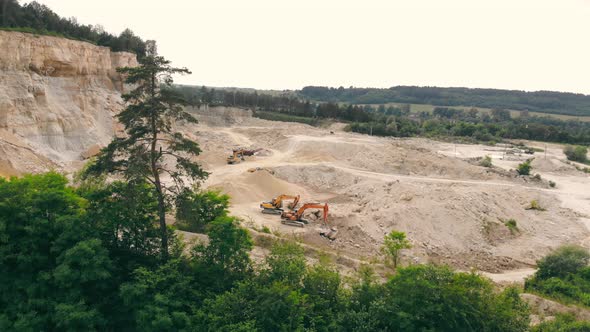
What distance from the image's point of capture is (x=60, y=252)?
13656 mm

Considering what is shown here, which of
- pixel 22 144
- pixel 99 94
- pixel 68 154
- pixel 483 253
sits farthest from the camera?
pixel 99 94

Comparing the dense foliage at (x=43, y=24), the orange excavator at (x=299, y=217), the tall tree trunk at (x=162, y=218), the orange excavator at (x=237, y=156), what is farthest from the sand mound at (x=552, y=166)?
the dense foliage at (x=43, y=24)

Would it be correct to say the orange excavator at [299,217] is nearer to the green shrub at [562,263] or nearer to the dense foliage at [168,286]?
the dense foliage at [168,286]

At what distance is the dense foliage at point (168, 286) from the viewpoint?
12461mm

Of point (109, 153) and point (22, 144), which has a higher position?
point (109, 153)

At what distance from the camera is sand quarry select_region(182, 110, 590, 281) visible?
85.5ft

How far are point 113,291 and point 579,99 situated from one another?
221 m

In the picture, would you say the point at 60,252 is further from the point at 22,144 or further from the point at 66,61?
the point at 66,61

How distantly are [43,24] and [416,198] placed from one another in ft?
130

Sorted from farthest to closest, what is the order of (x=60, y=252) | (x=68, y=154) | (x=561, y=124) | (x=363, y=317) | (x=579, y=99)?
1. (x=579, y=99)
2. (x=561, y=124)
3. (x=68, y=154)
4. (x=60, y=252)
5. (x=363, y=317)

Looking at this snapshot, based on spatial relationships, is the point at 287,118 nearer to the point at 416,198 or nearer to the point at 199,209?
the point at 416,198

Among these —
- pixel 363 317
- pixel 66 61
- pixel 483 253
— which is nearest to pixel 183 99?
pixel 363 317

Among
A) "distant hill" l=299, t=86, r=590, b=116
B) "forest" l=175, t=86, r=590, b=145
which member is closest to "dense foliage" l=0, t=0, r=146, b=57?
"forest" l=175, t=86, r=590, b=145

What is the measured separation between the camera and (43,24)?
38688 millimetres
